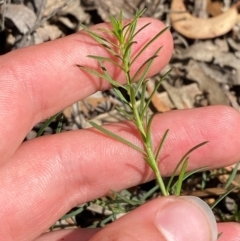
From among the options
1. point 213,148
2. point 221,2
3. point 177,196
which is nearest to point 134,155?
point 213,148

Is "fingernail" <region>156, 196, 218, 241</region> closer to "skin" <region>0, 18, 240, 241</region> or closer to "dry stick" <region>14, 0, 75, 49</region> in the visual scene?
"skin" <region>0, 18, 240, 241</region>

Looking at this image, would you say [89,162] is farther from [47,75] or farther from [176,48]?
[176,48]

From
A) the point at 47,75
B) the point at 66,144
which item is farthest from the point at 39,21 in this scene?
the point at 66,144

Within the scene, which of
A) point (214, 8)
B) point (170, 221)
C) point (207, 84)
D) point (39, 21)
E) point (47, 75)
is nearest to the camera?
point (170, 221)

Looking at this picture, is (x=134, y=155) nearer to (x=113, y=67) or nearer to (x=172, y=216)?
(x=113, y=67)

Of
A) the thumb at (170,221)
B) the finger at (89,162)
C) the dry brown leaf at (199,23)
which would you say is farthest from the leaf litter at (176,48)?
the thumb at (170,221)

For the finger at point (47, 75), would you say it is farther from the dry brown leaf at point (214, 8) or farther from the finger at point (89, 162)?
the dry brown leaf at point (214, 8)
